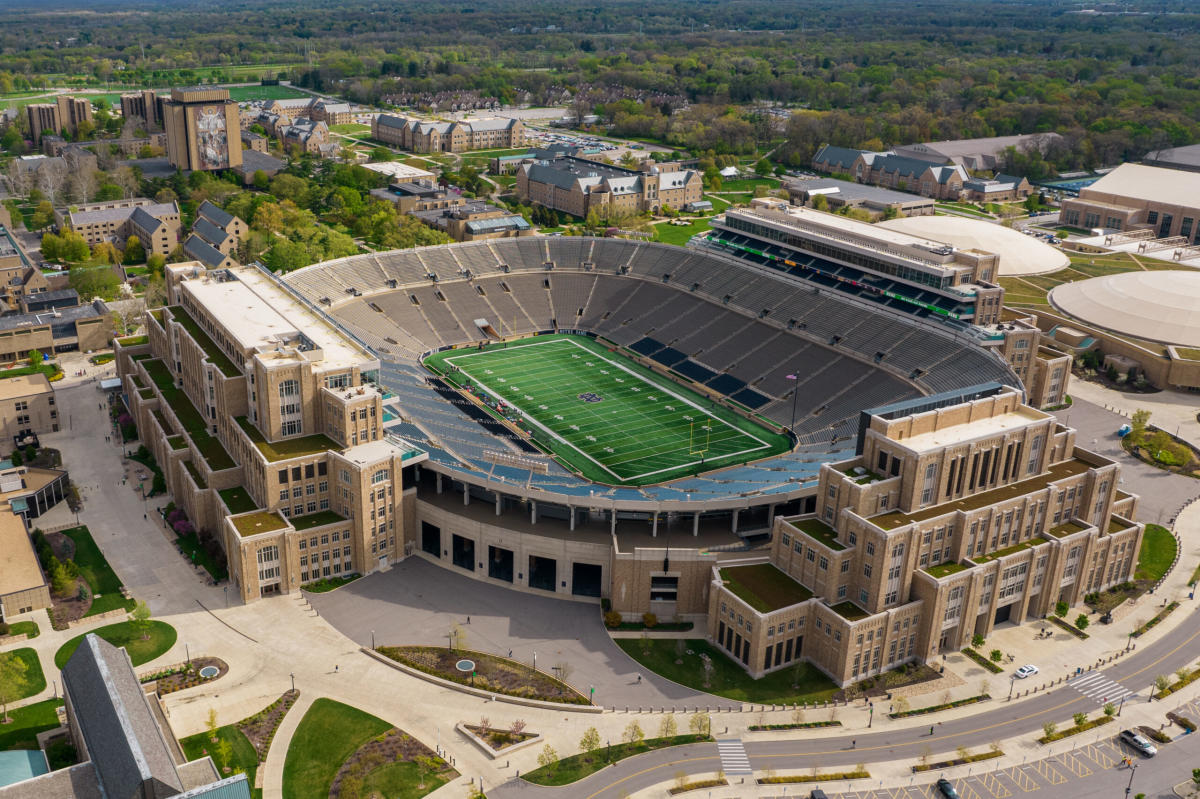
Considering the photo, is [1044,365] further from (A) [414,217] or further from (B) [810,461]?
(A) [414,217]

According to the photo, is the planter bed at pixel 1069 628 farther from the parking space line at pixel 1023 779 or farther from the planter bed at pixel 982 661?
the parking space line at pixel 1023 779

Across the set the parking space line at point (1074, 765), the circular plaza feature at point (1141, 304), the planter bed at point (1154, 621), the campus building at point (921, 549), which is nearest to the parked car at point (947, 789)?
the parking space line at point (1074, 765)

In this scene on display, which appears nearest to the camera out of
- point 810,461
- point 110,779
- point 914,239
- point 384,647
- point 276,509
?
point 110,779

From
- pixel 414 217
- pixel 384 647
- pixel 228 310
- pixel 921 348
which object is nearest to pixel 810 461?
pixel 921 348

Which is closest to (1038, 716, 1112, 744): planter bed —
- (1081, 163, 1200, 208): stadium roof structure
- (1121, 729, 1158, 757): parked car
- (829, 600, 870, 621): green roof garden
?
(1121, 729, 1158, 757): parked car

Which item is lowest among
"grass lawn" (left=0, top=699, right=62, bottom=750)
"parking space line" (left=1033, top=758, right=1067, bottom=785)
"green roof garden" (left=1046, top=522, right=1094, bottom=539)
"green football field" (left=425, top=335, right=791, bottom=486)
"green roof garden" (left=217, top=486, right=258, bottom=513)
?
"grass lawn" (left=0, top=699, right=62, bottom=750)

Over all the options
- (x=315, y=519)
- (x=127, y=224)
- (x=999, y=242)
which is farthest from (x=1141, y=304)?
(x=127, y=224)

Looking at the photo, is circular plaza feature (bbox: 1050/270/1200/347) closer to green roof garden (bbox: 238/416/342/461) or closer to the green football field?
the green football field
